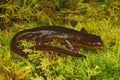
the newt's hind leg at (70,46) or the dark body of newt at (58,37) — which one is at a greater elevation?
the dark body of newt at (58,37)

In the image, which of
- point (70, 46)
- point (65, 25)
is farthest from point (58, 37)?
point (65, 25)

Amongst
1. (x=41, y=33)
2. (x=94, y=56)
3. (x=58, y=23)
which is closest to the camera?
(x=94, y=56)

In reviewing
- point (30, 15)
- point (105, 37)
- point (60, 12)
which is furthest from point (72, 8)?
point (105, 37)

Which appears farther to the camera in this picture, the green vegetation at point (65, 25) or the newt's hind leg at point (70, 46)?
the newt's hind leg at point (70, 46)

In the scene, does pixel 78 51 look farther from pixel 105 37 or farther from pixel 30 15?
pixel 30 15

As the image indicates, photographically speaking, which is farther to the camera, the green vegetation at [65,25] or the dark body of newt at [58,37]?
the dark body of newt at [58,37]

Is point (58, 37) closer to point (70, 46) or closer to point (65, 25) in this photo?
point (70, 46)

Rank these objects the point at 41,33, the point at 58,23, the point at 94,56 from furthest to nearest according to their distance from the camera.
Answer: the point at 58,23, the point at 41,33, the point at 94,56

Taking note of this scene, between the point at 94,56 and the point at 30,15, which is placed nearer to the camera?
the point at 94,56
